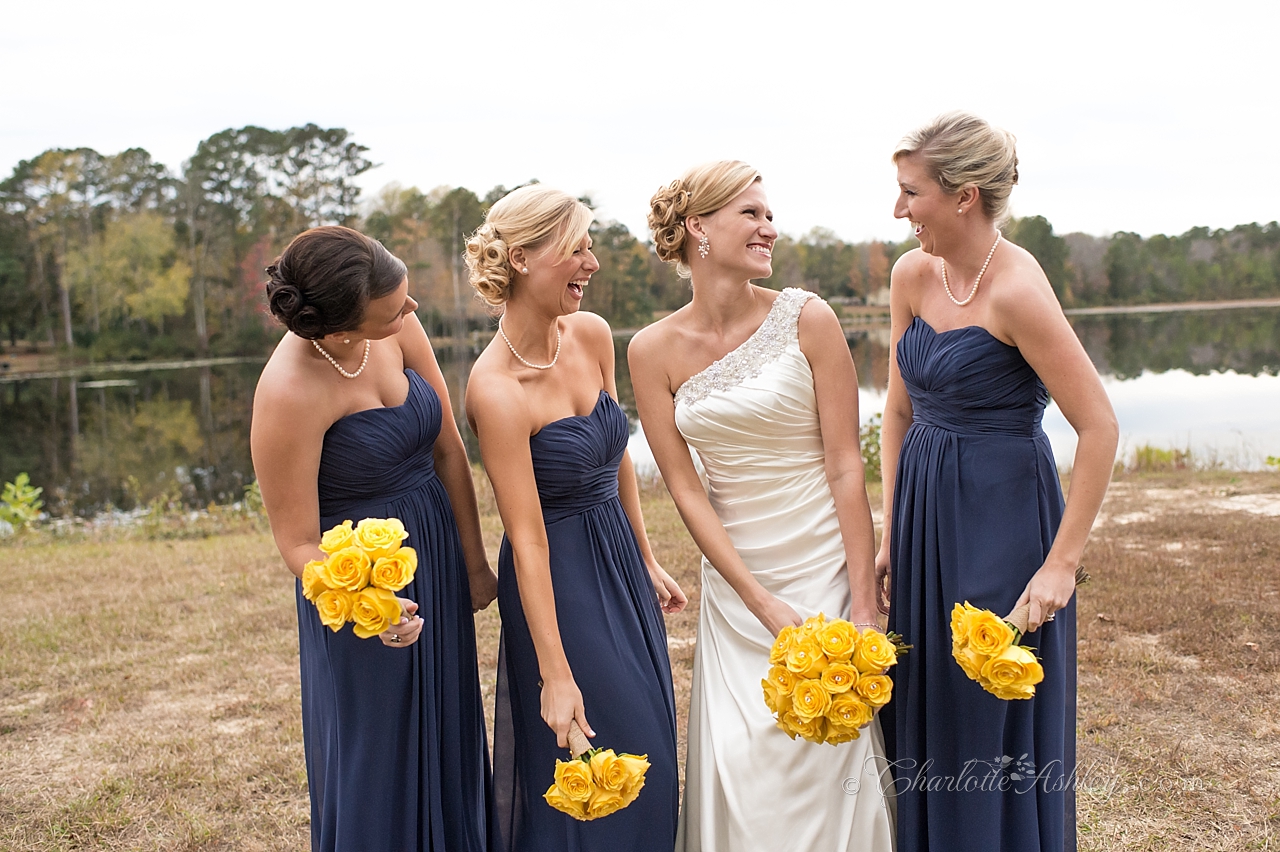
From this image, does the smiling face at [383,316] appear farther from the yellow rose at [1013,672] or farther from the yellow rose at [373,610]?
the yellow rose at [1013,672]

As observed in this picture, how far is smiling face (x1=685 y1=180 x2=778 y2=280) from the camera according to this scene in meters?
3.16

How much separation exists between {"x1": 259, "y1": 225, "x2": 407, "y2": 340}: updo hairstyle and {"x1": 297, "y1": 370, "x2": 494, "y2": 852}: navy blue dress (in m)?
0.34

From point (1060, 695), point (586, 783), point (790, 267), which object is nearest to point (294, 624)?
A: point (586, 783)

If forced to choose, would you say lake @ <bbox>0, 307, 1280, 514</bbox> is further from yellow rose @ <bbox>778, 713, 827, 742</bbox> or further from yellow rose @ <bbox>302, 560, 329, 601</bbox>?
yellow rose @ <bbox>302, 560, 329, 601</bbox>

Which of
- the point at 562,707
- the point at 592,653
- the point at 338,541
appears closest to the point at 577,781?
the point at 562,707

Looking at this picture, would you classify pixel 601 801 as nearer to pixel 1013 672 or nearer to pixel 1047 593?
pixel 1013 672

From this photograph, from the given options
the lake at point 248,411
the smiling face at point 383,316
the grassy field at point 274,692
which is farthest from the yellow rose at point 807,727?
the lake at point 248,411

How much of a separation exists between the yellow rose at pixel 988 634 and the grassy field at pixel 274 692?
1845mm

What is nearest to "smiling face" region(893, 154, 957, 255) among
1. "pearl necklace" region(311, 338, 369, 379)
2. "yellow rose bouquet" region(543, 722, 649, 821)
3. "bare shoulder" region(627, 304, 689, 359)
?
"bare shoulder" region(627, 304, 689, 359)

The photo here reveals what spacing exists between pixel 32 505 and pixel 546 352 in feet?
42.5

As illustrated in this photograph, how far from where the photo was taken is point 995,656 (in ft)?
8.32

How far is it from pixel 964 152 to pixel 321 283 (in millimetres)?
1965

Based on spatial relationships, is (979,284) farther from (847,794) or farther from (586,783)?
(586,783)

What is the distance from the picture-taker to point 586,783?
104 inches
